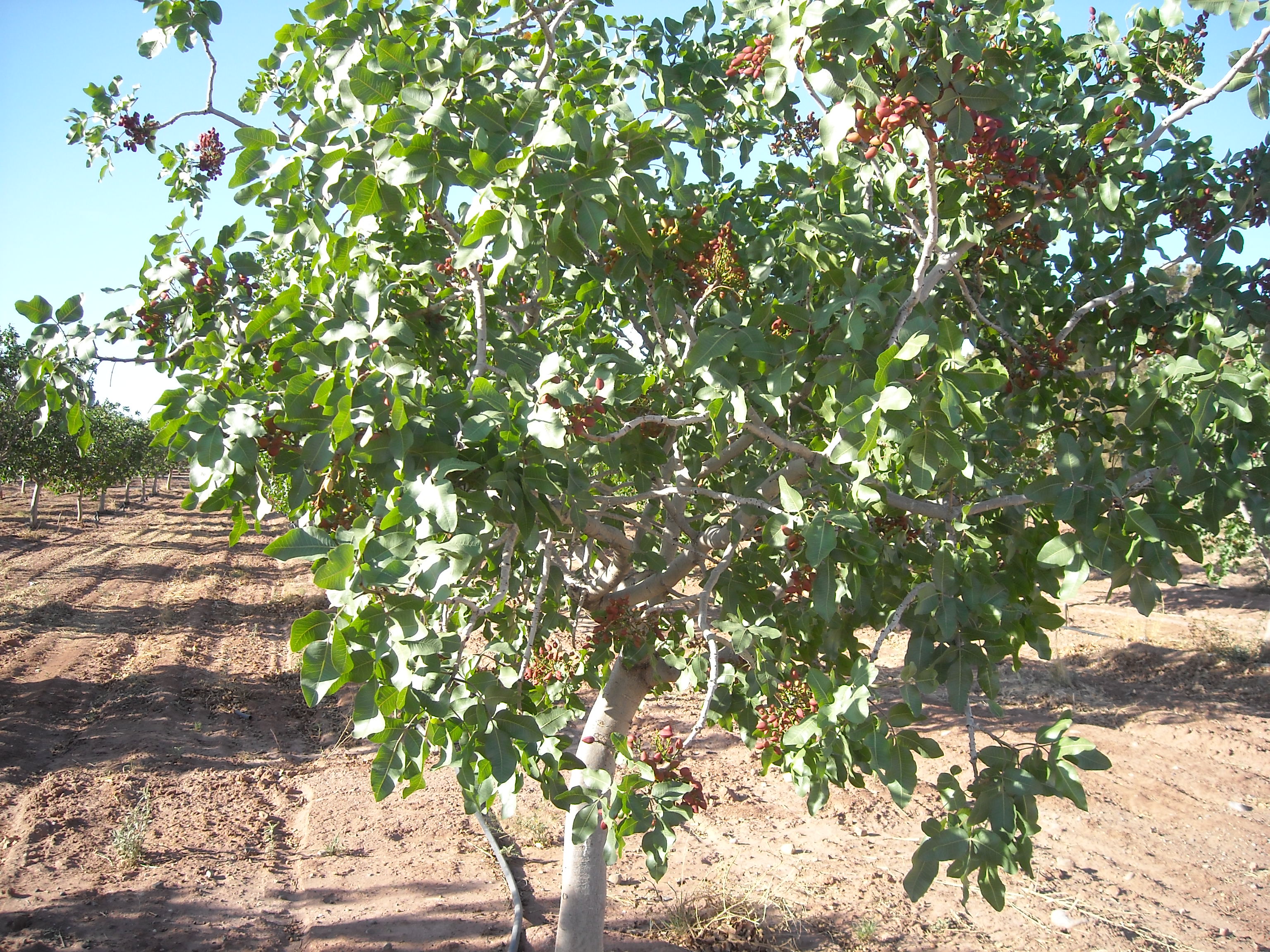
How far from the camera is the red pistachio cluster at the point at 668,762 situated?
1.84m

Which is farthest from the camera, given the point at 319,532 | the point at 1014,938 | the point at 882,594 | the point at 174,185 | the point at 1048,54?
the point at 1014,938

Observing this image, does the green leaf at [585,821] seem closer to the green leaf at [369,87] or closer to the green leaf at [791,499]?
the green leaf at [791,499]

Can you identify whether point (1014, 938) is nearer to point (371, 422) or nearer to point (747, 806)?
point (747, 806)

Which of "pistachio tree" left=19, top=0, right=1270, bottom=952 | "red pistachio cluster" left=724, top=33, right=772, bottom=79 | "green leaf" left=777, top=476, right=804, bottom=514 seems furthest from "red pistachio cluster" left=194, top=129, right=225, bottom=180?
"green leaf" left=777, top=476, right=804, bottom=514

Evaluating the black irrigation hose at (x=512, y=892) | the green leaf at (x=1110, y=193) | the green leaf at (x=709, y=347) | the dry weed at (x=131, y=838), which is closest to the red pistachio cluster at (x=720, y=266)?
the green leaf at (x=709, y=347)

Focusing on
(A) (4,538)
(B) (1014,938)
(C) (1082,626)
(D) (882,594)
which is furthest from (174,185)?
(A) (4,538)

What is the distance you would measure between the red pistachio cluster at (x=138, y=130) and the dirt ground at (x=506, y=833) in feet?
13.7

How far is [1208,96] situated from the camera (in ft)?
6.48

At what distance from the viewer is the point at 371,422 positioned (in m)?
1.49

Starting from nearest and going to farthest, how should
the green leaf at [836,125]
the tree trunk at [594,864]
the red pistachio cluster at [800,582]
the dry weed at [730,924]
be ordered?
the green leaf at [836,125] < the red pistachio cluster at [800,582] < the tree trunk at [594,864] < the dry weed at [730,924]

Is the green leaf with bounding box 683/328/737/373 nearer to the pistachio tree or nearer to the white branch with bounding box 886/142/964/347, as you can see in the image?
the pistachio tree

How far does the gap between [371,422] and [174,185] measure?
2135mm

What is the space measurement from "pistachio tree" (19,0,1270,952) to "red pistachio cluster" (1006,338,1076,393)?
14 millimetres

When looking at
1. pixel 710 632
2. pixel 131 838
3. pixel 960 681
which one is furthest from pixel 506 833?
pixel 960 681
